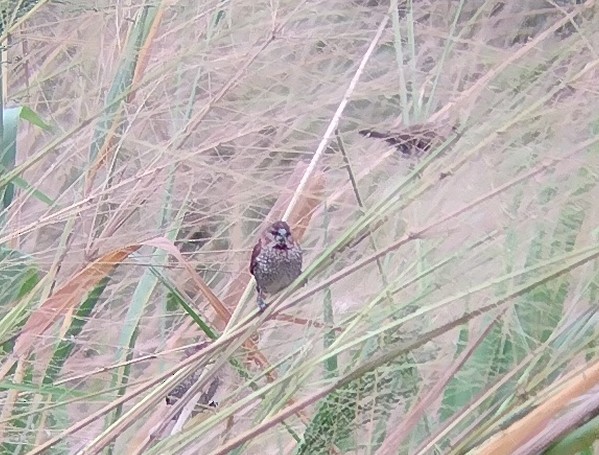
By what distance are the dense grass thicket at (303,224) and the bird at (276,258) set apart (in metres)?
0.02

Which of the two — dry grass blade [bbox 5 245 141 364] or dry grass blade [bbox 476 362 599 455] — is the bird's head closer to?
dry grass blade [bbox 5 245 141 364]

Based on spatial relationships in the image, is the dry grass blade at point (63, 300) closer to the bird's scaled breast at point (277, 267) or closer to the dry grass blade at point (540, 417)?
the bird's scaled breast at point (277, 267)

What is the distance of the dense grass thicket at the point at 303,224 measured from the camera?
524 millimetres

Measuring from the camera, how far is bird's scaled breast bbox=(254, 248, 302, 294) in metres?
0.80

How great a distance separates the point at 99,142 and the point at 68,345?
0.57 feet

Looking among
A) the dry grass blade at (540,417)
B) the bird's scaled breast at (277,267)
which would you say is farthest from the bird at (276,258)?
the dry grass blade at (540,417)

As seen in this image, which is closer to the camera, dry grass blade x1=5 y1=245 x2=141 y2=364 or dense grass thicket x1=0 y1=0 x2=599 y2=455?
dense grass thicket x1=0 y1=0 x2=599 y2=455

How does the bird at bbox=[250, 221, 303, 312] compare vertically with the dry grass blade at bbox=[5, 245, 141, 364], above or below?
below

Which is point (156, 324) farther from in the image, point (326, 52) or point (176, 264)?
point (326, 52)

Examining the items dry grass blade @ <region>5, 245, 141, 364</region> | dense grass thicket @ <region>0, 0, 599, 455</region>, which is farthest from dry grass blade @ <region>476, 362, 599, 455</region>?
dry grass blade @ <region>5, 245, 141, 364</region>

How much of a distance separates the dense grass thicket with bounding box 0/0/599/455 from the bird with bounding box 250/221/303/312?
16 millimetres

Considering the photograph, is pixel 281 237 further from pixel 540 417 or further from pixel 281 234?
pixel 540 417

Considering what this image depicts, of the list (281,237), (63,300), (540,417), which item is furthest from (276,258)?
(540,417)

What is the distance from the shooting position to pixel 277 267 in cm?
82
